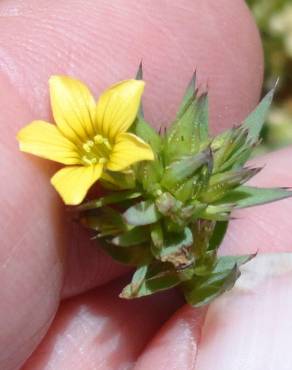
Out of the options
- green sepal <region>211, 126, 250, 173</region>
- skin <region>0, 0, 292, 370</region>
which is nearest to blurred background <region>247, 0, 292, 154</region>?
skin <region>0, 0, 292, 370</region>

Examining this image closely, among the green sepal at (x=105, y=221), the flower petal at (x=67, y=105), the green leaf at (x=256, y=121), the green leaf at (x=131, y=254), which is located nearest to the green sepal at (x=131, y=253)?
the green leaf at (x=131, y=254)

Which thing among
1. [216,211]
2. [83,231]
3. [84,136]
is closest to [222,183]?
[216,211]

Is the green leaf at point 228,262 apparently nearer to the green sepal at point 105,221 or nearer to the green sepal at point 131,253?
the green sepal at point 131,253

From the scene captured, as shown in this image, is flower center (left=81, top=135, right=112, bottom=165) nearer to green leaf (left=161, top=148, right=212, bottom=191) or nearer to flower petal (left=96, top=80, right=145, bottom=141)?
flower petal (left=96, top=80, right=145, bottom=141)

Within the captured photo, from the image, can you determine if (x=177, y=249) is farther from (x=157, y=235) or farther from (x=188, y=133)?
(x=188, y=133)

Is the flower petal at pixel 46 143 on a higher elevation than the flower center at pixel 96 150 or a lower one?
higher

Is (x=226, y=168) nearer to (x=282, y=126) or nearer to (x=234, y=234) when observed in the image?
(x=234, y=234)
